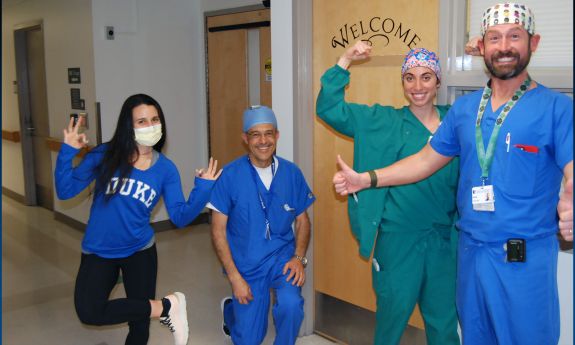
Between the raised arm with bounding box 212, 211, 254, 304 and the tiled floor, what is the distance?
23.6 inches

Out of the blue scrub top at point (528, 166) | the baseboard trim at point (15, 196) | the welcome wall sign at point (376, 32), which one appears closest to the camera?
the blue scrub top at point (528, 166)

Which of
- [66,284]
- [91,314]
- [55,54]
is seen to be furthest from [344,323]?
[55,54]

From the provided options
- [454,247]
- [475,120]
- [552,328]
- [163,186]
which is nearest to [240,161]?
[163,186]

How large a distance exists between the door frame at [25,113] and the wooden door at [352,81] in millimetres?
4940

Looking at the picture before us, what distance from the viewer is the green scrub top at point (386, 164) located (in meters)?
2.30

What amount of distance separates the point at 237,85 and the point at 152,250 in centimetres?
299

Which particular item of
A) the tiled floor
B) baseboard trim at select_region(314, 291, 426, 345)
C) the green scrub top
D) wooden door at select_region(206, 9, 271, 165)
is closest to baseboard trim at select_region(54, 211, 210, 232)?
the tiled floor

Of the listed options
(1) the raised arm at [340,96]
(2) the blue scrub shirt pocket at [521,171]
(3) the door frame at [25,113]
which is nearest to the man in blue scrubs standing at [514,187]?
(2) the blue scrub shirt pocket at [521,171]

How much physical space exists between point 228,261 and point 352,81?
1.10 meters

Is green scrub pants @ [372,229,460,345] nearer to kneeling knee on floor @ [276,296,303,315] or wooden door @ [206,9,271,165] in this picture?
kneeling knee on floor @ [276,296,303,315]

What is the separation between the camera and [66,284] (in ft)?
13.8

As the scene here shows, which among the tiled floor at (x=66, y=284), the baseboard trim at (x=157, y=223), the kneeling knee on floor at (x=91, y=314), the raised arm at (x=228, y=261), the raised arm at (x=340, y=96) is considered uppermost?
the raised arm at (x=340, y=96)

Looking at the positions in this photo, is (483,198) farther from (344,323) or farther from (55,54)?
(55,54)

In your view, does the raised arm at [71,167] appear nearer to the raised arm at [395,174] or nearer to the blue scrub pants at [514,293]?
the raised arm at [395,174]
